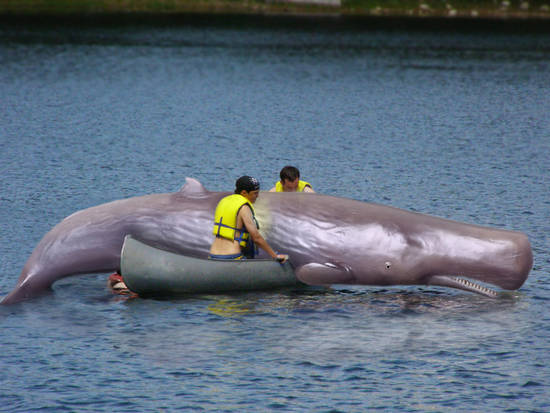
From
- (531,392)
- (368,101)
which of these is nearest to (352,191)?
(531,392)

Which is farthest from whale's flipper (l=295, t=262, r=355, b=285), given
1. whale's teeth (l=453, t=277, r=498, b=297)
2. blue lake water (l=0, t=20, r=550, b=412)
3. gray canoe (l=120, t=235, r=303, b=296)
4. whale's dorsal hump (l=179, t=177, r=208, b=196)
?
whale's dorsal hump (l=179, t=177, r=208, b=196)

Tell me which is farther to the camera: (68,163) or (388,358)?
(68,163)

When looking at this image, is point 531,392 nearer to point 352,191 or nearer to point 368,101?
point 352,191

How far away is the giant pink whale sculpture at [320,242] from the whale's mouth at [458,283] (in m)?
0.02

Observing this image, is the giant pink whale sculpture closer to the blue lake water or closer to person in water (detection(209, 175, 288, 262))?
person in water (detection(209, 175, 288, 262))

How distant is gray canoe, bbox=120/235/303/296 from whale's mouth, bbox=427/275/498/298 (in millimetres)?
2977

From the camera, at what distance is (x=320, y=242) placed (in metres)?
19.4

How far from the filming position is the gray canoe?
18.9m

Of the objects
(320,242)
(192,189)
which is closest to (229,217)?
(192,189)

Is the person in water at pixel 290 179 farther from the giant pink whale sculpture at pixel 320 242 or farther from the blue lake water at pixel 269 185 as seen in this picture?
the blue lake water at pixel 269 185

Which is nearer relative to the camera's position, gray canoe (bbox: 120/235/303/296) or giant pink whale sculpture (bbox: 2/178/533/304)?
gray canoe (bbox: 120/235/303/296)

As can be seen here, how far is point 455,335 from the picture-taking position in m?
17.6

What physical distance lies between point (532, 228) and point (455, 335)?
914cm

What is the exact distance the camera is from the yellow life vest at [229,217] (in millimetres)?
19078
